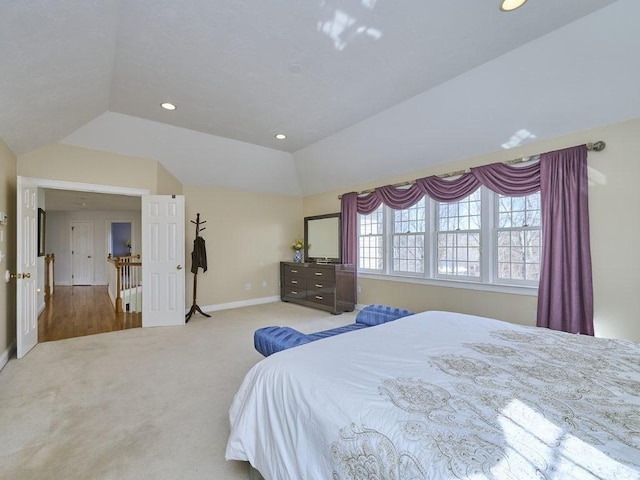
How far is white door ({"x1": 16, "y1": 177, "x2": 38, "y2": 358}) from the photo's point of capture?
313cm

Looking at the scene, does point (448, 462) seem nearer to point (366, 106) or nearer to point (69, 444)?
point (69, 444)

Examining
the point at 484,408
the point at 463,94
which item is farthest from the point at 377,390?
the point at 463,94

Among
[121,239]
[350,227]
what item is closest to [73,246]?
[121,239]

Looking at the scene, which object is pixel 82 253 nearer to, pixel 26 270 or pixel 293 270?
pixel 26 270

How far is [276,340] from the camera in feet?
6.94

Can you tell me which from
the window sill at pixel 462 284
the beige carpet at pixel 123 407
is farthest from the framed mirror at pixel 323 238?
the beige carpet at pixel 123 407

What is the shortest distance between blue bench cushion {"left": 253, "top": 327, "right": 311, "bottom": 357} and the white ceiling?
2342 millimetres

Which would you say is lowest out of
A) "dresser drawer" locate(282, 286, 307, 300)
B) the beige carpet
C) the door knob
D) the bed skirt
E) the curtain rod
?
the beige carpet

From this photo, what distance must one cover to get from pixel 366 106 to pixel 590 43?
79.6 inches

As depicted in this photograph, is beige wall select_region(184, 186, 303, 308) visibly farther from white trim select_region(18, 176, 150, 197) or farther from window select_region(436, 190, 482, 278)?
window select_region(436, 190, 482, 278)

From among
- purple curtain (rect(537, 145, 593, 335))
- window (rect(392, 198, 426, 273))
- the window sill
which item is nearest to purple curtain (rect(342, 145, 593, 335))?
purple curtain (rect(537, 145, 593, 335))

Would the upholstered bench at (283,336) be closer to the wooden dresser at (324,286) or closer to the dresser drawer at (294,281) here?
the wooden dresser at (324,286)

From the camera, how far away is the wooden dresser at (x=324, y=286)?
5078 mm

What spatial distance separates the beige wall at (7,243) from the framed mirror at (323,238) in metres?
4.38
